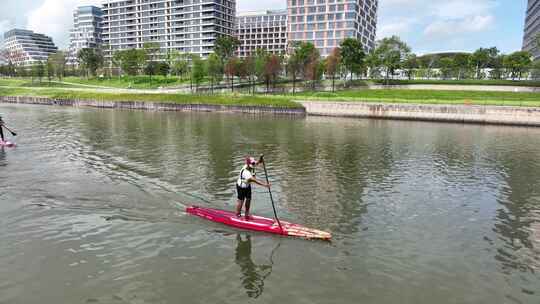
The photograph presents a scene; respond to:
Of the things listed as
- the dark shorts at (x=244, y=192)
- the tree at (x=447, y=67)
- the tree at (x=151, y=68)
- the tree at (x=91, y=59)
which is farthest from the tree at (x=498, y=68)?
the tree at (x=91, y=59)

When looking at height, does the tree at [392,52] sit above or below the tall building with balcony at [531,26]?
below

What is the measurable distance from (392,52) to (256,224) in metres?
108

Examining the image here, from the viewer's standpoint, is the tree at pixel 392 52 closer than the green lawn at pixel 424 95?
No

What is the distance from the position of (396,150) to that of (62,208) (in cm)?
3009

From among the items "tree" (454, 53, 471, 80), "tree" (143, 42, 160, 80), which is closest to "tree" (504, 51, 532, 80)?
"tree" (454, 53, 471, 80)

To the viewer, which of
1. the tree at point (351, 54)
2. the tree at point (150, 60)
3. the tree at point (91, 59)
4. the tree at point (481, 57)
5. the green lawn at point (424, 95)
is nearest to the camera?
the green lawn at point (424, 95)

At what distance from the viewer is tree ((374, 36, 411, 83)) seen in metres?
110

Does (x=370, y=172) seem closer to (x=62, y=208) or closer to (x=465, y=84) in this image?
(x=62, y=208)

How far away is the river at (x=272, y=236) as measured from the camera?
12.1 metres

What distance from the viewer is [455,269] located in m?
13.5

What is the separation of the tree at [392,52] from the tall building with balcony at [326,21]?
173ft

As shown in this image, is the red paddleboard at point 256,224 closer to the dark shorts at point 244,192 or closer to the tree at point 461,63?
the dark shorts at point 244,192

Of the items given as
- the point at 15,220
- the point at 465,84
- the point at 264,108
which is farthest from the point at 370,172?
the point at 465,84

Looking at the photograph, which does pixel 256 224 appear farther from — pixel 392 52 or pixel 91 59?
pixel 91 59
